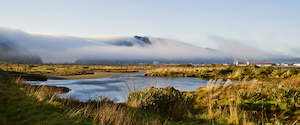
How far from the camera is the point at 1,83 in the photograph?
3.79 m

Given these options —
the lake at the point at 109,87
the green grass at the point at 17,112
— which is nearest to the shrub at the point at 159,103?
the lake at the point at 109,87

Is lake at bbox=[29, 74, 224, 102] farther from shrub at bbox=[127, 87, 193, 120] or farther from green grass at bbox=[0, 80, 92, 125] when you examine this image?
green grass at bbox=[0, 80, 92, 125]

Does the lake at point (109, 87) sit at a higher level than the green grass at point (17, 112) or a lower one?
lower

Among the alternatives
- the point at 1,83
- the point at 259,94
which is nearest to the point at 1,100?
the point at 1,83

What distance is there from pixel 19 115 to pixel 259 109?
958cm

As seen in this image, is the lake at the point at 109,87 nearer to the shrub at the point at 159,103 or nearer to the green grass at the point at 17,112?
the shrub at the point at 159,103

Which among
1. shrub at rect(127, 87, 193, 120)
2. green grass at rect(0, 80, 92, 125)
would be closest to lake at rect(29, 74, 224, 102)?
shrub at rect(127, 87, 193, 120)

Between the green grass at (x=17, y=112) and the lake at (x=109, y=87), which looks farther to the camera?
the lake at (x=109, y=87)

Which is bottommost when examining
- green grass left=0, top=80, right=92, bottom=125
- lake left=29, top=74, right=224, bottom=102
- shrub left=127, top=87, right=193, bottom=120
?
lake left=29, top=74, right=224, bottom=102

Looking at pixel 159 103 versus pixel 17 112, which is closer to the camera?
pixel 17 112

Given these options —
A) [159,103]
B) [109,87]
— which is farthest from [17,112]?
[109,87]

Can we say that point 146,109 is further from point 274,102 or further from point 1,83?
point 1,83

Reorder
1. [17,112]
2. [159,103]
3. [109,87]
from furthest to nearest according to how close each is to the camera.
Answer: [109,87]
[159,103]
[17,112]

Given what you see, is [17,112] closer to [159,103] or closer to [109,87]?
[159,103]
